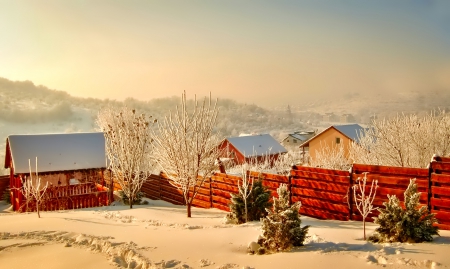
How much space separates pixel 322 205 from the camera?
9.09m

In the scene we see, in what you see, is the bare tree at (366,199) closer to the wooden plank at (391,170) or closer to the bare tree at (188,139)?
the wooden plank at (391,170)

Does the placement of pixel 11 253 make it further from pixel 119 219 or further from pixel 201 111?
pixel 201 111

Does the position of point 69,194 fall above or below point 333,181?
below

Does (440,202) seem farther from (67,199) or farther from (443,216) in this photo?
(67,199)

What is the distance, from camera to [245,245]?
6.22 meters

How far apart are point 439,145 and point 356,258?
42.9ft

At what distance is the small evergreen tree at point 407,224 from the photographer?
18.6 ft

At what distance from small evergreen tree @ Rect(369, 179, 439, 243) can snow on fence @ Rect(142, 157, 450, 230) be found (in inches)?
55.0

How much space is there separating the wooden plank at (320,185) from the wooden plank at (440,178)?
2019 millimetres

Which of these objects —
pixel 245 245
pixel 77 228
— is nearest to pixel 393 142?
pixel 245 245

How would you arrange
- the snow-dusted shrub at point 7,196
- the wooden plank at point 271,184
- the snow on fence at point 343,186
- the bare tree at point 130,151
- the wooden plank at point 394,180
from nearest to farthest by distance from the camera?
1. the snow on fence at point 343,186
2. the wooden plank at point 394,180
3. the wooden plank at point 271,184
4. the bare tree at point 130,151
5. the snow-dusted shrub at point 7,196

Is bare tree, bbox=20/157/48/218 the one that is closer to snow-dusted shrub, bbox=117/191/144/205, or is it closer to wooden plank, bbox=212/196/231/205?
snow-dusted shrub, bbox=117/191/144/205

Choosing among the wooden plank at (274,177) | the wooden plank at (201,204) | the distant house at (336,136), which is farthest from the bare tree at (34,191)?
the distant house at (336,136)

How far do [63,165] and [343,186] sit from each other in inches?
587
